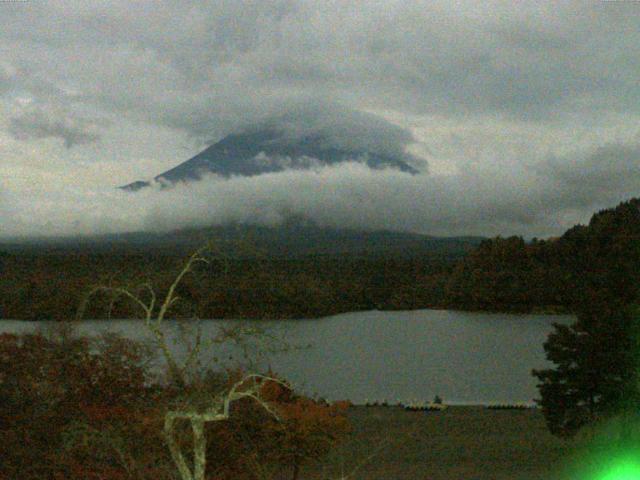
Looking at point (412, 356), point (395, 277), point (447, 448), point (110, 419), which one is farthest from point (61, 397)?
point (395, 277)

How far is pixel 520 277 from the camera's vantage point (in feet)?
167

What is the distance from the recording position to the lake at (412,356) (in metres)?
24.5

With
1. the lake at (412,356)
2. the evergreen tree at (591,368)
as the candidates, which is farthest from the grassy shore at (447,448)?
the lake at (412,356)

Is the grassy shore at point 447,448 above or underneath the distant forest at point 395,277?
underneath

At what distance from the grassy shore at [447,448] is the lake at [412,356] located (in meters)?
2.35

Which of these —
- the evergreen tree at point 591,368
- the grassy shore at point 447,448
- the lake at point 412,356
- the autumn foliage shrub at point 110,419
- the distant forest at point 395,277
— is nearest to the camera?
the autumn foliage shrub at point 110,419

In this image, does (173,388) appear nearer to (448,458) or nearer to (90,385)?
(90,385)

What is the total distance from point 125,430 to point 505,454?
8378 mm

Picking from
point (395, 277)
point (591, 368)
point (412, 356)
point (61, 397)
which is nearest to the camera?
point (61, 397)

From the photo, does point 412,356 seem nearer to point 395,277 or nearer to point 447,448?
point 447,448

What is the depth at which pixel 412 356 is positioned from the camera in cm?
3288

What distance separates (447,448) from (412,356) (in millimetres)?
18869

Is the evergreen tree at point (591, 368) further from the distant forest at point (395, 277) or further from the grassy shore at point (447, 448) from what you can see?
the distant forest at point (395, 277)

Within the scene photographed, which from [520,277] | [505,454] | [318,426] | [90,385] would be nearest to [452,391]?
[505,454]
